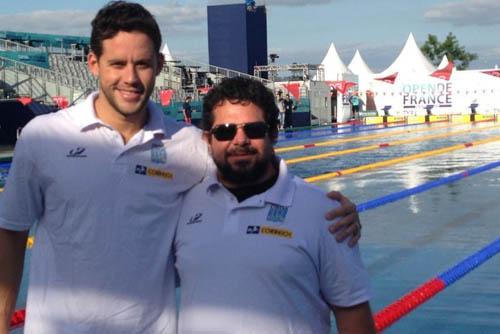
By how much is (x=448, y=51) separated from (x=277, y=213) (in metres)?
75.3

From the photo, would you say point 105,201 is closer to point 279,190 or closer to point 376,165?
point 279,190

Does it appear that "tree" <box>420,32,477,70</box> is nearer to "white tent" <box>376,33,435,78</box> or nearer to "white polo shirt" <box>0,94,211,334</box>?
"white tent" <box>376,33,435,78</box>

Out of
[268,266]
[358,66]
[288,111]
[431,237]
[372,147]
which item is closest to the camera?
[268,266]

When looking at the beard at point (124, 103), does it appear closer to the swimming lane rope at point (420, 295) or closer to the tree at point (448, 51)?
the swimming lane rope at point (420, 295)

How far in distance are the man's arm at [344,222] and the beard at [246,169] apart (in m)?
0.19

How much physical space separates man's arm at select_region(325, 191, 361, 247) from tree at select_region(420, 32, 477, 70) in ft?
245

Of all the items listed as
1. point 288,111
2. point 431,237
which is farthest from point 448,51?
point 431,237

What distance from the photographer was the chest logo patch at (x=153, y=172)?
2.20m

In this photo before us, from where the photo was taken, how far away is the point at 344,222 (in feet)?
6.52

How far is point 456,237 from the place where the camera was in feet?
21.6

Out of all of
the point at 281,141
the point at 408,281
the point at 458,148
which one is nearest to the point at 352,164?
the point at 458,148

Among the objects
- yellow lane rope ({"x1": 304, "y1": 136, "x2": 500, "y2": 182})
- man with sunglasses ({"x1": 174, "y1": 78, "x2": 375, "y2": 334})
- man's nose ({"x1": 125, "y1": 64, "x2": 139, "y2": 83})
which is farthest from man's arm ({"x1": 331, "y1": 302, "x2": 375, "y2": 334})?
yellow lane rope ({"x1": 304, "y1": 136, "x2": 500, "y2": 182})

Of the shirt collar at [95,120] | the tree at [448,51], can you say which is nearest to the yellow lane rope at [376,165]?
the shirt collar at [95,120]

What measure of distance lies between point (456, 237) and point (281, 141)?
13052 millimetres
